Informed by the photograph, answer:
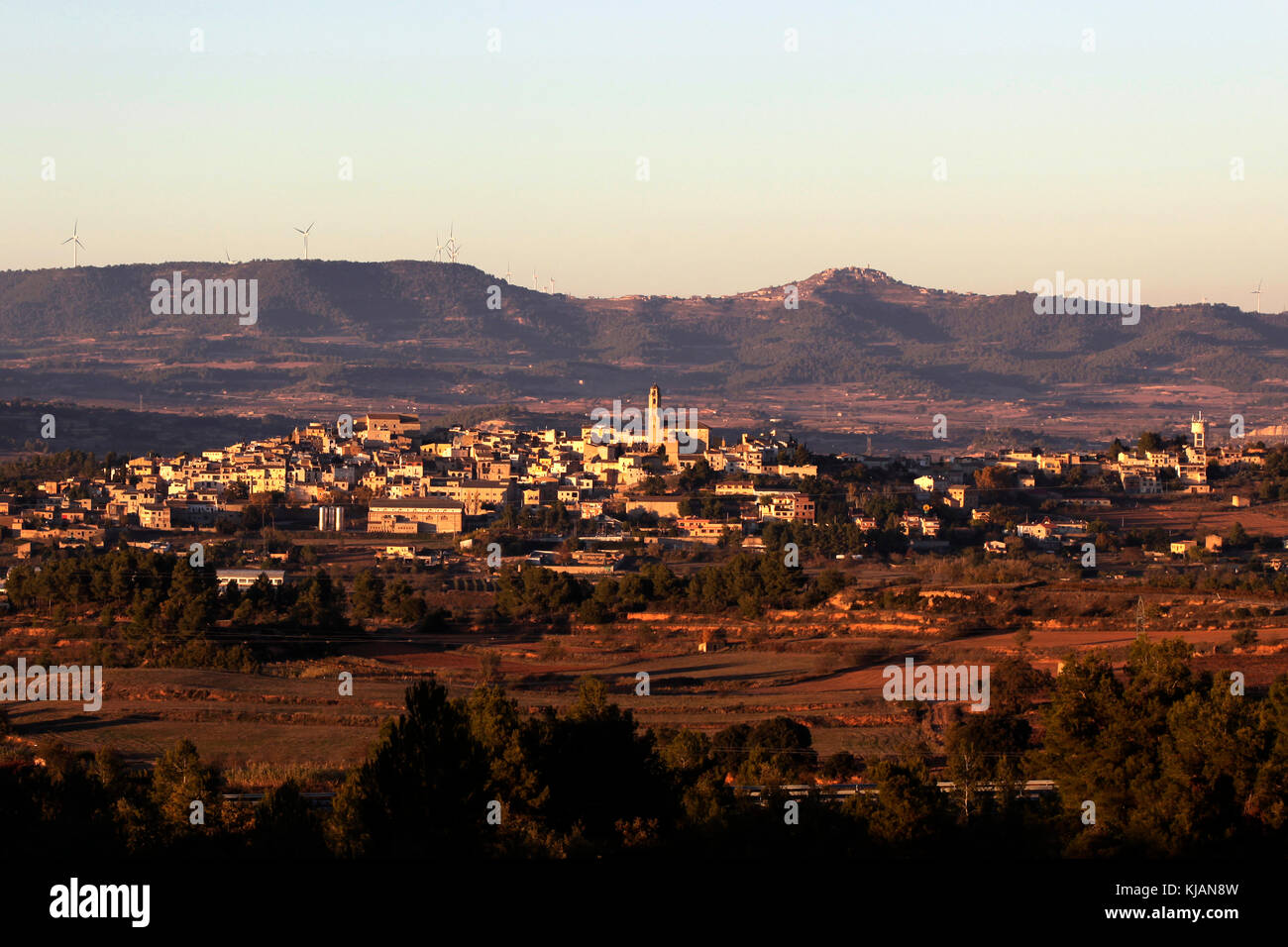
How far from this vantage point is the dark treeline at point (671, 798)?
1547cm

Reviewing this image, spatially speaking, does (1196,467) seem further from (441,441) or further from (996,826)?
(996,826)

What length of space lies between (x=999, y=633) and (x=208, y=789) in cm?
2132

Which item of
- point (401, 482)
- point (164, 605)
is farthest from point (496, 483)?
point (164, 605)

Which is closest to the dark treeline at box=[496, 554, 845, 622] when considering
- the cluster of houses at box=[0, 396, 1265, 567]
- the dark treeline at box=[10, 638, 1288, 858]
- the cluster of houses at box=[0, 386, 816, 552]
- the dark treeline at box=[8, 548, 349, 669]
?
the dark treeline at box=[8, 548, 349, 669]

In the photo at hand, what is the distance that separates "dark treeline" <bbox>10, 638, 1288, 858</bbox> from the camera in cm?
1547

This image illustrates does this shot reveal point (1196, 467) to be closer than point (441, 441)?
Yes

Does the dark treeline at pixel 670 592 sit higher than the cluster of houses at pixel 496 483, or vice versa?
the cluster of houses at pixel 496 483

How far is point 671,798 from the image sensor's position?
17438 mm

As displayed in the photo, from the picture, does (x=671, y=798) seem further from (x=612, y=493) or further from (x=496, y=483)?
(x=496, y=483)

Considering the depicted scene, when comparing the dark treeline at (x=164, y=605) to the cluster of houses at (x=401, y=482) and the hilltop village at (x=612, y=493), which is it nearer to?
the hilltop village at (x=612, y=493)

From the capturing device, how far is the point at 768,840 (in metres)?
15.6

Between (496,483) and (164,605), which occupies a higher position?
(496,483)

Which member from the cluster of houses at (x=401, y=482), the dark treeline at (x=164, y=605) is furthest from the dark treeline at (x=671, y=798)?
the cluster of houses at (x=401, y=482)

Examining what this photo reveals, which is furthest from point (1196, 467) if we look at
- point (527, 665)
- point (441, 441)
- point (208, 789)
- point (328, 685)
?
point (208, 789)
